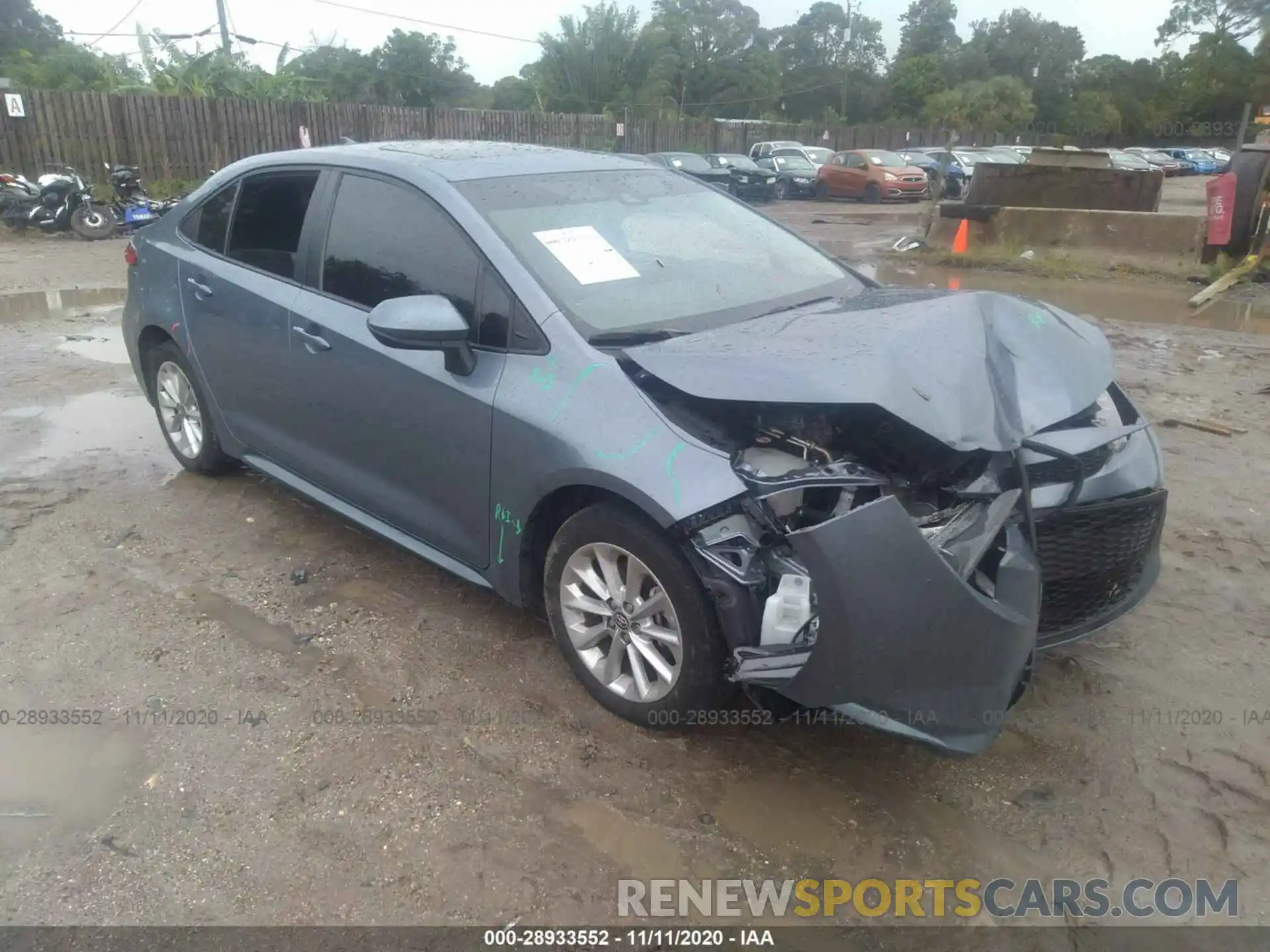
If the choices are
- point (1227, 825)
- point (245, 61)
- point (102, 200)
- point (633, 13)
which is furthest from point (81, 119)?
point (633, 13)

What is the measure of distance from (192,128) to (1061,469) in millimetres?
21630

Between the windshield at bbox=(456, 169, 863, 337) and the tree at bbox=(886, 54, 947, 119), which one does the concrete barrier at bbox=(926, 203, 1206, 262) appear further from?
the tree at bbox=(886, 54, 947, 119)

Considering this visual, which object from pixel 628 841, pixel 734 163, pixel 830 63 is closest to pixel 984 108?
pixel 830 63

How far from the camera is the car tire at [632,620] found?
2.76 metres

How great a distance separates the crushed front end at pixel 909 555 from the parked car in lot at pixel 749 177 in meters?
22.7

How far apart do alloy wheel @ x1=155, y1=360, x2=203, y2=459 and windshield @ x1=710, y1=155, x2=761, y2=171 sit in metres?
21.5

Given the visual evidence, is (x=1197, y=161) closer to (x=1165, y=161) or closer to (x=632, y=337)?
(x=1165, y=161)

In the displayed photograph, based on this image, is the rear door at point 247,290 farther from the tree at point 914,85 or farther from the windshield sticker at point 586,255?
the tree at point 914,85

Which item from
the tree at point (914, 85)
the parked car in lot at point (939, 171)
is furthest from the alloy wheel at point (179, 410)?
the tree at point (914, 85)

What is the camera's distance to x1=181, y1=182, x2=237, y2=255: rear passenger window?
4.51 metres

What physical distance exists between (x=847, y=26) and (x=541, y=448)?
3431 inches

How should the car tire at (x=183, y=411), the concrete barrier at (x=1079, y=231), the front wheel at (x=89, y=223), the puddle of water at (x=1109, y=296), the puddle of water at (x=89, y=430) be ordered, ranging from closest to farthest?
the car tire at (x=183, y=411) < the puddle of water at (x=89, y=430) < the puddle of water at (x=1109, y=296) < the concrete barrier at (x=1079, y=231) < the front wheel at (x=89, y=223)

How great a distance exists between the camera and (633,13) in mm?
48750

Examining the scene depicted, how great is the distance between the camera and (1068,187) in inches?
517
